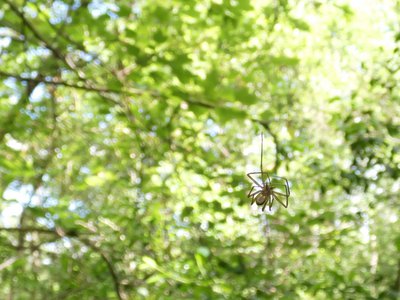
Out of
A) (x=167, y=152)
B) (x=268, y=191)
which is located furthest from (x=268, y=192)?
(x=167, y=152)

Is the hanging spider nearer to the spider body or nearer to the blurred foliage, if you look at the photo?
the spider body

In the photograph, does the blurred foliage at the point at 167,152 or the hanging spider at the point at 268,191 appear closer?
the hanging spider at the point at 268,191

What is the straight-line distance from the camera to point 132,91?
2.20 m

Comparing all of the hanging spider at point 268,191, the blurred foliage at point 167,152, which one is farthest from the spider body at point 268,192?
the blurred foliage at point 167,152

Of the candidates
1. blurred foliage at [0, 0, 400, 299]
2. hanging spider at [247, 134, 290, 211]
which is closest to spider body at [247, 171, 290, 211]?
hanging spider at [247, 134, 290, 211]

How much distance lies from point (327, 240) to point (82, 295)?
1636 mm

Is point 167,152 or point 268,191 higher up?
point 167,152

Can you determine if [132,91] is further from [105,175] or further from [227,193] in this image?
[105,175]

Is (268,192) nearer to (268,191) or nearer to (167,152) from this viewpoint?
(268,191)

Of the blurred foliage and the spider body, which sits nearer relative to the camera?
the spider body

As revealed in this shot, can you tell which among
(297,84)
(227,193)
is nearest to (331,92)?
(297,84)

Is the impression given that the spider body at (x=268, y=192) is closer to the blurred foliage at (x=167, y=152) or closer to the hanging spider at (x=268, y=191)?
the hanging spider at (x=268, y=191)

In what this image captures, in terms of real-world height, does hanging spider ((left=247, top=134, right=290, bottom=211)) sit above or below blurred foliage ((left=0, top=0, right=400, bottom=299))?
below

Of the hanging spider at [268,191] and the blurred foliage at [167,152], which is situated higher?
the blurred foliage at [167,152]
